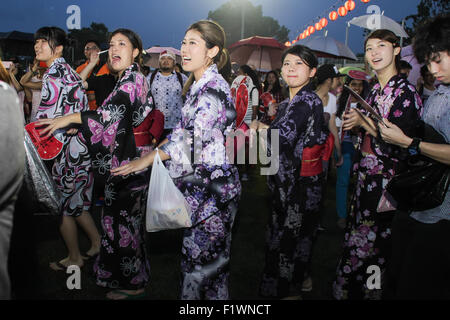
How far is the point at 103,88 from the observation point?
467cm

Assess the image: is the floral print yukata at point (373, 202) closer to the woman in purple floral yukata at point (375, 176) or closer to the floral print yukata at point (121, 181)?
the woman in purple floral yukata at point (375, 176)

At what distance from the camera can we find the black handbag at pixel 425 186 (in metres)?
1.89

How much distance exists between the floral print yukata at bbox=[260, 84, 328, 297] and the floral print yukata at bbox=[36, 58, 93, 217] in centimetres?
183

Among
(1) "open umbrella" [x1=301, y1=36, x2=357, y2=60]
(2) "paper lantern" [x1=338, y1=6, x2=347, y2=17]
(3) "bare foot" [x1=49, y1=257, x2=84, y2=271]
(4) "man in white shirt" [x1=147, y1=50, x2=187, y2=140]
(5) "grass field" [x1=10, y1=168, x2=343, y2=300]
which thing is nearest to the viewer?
(5) "grass field" [x1=10, y1=168, x2=343, y2=300]

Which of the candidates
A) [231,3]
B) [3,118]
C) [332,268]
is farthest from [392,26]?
[231,3]

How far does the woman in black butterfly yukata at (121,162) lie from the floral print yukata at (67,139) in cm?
39

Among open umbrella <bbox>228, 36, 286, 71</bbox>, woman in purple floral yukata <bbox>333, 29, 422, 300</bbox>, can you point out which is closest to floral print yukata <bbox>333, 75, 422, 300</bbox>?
woman in purple floral yukata <bbox>333, 29, 422, 300</bbox>

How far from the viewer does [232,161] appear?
2.49 metres

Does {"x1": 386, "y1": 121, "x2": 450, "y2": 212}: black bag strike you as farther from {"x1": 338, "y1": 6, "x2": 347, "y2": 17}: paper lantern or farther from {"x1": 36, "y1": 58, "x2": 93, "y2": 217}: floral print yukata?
Answer: {"x1": 338, "y1": 6, "x2": 347, "y2": 17}: paper lantern

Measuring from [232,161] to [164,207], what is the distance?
59 centimetres

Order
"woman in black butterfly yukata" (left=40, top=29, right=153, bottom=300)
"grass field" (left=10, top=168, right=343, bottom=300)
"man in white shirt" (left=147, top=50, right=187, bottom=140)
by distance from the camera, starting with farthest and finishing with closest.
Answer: "man in white shirt" (left=147, top=50, right=187, bottom=140)
"grass field" (left=10, top=168, right=343, bottom=300)
"woman in black butterfly yukata" (left=40, top=29, right=153, bottom=300)

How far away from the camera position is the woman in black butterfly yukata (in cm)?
287
